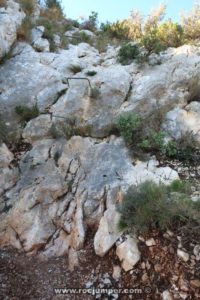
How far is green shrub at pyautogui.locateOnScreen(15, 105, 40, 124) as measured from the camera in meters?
6.41

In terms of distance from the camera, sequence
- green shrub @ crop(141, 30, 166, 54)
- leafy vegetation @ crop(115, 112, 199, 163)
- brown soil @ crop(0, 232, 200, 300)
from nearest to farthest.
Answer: brown soil @ crop(0, 232, 200, 300) → leafy vegetation @ crop(115, 112, 199, 163) → green shrub @ crop(141, 30, 166, 54)

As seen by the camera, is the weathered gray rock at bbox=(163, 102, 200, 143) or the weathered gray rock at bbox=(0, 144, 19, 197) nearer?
the weathered gray rock at bbox=(0, 144, 19, 197)

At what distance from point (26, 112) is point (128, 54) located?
9.58ft

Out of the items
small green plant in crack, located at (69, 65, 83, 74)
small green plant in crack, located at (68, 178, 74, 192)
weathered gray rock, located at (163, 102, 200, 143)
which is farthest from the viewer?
small green plant in crack, located at (69, 65, 83, 74)

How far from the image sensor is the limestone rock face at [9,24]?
718 cm

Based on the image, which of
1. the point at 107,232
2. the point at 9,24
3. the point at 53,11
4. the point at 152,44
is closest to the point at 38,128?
the point at 107,232

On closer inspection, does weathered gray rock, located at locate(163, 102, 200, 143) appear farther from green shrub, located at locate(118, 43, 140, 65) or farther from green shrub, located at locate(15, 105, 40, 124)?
green shrub, located at locate(15, 105, 40, 124)

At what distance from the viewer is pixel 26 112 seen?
641cm

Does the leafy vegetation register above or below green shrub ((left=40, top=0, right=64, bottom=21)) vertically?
below

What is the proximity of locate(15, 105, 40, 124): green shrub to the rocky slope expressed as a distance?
102 mm

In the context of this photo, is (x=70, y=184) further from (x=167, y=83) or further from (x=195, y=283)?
(x=167, y=83)

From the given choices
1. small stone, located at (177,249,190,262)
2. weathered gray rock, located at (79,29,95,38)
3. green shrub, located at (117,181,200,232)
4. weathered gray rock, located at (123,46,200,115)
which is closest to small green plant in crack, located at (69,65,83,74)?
weathered gray rock, located at (123,46,200,115)

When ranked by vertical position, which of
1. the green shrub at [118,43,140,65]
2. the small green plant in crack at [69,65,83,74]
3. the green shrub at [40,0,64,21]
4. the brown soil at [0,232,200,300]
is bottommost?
the brown soil at [0,232,200,300]

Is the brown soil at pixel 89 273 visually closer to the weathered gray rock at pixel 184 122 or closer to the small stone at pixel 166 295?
the small stone at pixel 166 295
